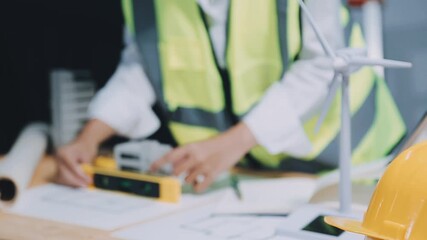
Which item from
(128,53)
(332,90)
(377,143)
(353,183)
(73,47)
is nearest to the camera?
(332,90)

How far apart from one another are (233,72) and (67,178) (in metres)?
0.43

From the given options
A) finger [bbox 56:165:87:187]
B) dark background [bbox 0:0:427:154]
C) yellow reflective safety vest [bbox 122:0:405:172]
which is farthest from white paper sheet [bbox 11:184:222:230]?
dark background [bbox 0:0:427:154]

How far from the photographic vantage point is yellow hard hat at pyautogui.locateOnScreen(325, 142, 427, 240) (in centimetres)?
74

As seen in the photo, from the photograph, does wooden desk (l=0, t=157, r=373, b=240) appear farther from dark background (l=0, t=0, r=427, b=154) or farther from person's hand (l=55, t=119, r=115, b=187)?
dark background (l=0, t=0, r=427, b=154)

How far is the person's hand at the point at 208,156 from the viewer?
127 centimetres

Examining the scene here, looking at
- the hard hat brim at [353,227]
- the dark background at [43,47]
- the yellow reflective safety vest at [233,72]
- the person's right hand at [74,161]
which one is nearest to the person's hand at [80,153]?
the person's right hand at [74,161]

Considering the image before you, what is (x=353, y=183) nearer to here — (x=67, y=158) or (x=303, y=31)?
(x=303, y=31)

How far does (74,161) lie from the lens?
1419 millimetres

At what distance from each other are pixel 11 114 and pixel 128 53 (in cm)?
45

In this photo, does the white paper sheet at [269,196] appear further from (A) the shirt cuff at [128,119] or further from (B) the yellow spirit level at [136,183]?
(A) the shirt cuff at [128,119]

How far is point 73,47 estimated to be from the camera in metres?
1.84

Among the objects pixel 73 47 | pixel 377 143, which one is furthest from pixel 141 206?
pixel 73 47

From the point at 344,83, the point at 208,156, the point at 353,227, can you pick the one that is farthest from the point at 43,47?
the point at 353,227

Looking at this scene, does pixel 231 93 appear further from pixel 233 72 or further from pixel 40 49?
pixel 40 49
